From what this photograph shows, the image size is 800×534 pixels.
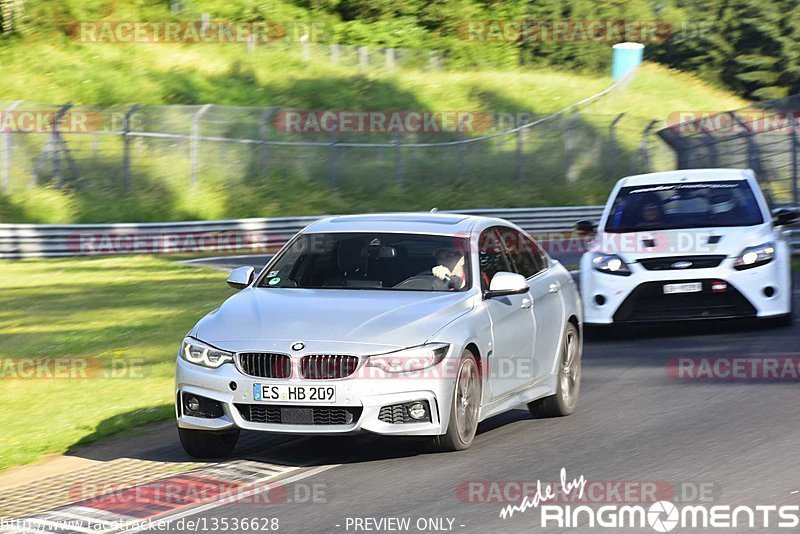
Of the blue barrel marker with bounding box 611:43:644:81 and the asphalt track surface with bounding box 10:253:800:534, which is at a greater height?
the asphalt track surface with bounding box 10:253:800:534

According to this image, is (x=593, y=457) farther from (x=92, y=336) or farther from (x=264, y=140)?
(x=264, y=140)

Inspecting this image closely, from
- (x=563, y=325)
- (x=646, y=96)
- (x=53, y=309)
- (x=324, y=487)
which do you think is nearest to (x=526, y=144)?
(x=646, y=96)

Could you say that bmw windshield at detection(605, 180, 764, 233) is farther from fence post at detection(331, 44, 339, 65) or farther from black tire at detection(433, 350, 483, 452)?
fence post at detection(331, 44, 339, 65)

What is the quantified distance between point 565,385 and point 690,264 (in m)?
4.07

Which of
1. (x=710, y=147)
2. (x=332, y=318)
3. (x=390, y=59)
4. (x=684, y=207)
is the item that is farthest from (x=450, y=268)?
(x=390, y=59)

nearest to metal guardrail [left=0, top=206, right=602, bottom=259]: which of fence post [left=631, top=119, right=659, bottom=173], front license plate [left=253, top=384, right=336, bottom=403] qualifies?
fence post [left=631, top=119, right=659, bottom=173]

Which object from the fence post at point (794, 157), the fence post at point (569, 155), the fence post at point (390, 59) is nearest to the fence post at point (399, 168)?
the fence post at point (569, 155)

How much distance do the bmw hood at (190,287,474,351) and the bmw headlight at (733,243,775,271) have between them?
5742 millimetres

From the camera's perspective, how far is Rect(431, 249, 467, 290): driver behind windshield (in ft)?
29.8

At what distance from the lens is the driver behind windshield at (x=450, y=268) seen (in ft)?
29.8

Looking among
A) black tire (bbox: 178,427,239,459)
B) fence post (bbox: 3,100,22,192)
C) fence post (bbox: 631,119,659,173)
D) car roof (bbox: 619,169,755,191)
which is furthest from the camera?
fence post (bbox: 631,119,659,173)

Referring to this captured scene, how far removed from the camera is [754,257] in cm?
1388

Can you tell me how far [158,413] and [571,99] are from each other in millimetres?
44897

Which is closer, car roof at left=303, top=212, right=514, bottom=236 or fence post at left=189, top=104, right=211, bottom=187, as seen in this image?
car roof at left=303, top=212, right=514, bottom=236
